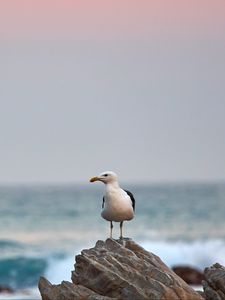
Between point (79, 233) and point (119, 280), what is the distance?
56.4 meters

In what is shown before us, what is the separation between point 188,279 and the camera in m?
39.4

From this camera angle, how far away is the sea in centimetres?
5494

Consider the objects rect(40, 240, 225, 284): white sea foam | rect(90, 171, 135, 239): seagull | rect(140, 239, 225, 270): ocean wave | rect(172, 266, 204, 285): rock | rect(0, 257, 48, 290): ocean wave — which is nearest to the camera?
rect(90, 171, 135, 239): seagull

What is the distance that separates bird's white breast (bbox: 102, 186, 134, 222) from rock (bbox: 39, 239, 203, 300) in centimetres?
77

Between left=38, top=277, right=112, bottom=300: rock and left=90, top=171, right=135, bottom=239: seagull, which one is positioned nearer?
left=38, top=277, right=112, bottom=300: rock

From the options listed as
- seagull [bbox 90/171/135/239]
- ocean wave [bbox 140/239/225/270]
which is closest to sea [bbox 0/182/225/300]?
ocean wave [bbox 140/239/225/270]

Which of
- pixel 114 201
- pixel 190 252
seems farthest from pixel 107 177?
pixel 190 252

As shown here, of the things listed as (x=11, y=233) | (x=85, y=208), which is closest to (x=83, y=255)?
(x=11, y=233)

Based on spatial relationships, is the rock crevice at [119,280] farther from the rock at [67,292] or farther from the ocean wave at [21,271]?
the ocean wave at [21,271]

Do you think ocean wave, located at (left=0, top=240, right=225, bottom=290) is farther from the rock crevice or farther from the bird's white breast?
the rock crevice

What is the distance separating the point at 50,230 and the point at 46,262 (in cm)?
1764

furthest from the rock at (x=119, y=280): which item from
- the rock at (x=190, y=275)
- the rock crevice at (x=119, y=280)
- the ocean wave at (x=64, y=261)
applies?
the ocean wave at (x=64, y=261)

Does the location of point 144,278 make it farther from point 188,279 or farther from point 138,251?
point 188,279

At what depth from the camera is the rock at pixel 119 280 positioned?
18.8 metres
